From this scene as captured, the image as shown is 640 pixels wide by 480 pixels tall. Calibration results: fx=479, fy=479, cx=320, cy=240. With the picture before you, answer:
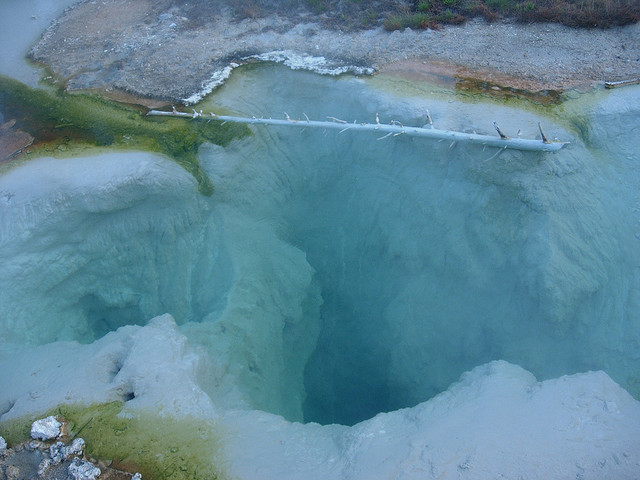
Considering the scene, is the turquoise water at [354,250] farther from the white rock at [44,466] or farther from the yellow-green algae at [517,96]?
the white rock at [44,466]

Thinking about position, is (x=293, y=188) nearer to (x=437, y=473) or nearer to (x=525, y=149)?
(x=525, y=149)

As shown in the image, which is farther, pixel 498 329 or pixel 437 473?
pixel 498 329

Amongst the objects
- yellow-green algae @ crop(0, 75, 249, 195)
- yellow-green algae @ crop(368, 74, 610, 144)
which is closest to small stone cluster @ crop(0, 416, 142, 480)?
yellow-green algae @ crop(0, 75, 249, 195)

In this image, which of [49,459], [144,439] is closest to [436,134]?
[144,439]

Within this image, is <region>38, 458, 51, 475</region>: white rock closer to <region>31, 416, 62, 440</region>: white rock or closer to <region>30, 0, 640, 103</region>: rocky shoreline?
<region>31, 416, 62, 440</region>: white rock

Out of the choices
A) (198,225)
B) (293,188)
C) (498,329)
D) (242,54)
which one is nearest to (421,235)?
(498,329)

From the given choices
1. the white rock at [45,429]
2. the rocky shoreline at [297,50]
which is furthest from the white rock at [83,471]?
the rocky shoreline at [297,50]
